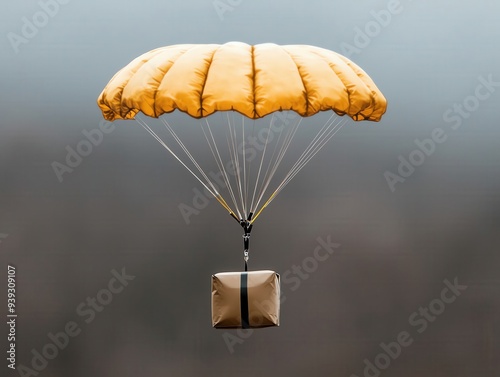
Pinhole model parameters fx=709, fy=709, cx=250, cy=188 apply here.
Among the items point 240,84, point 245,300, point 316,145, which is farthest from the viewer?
point 316,145

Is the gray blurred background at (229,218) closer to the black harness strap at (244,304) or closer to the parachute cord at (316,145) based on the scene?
the parachute cord at (316,145)

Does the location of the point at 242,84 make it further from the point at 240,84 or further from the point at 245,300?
the point at 245,300

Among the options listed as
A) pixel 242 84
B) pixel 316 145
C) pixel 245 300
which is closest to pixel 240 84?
pixel 242 84

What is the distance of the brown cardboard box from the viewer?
12.8 feet

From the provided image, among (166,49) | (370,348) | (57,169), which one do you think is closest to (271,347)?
(370,348)

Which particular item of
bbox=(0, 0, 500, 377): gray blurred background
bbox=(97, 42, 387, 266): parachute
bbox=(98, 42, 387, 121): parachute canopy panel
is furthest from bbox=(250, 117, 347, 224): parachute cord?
bbox=(98, 42, 387, 121): parachute canopy panel

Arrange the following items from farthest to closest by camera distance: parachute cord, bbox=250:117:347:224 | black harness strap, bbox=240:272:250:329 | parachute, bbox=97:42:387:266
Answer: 1. parachute cord, bbox=250:117:347:224
2. black harness strap, bbox=240:272:250:329
3. parachute, bbox=97:42:387:266

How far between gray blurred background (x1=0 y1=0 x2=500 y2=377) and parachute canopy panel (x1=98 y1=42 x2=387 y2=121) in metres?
1.51

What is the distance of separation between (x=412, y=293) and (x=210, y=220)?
1642 mm

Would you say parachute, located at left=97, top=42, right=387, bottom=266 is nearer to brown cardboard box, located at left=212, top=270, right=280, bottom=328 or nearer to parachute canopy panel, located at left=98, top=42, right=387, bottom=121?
parachute canopy panel, located at left=98, top=42, right=387, bottom=121

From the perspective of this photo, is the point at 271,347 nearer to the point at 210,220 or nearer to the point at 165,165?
the point at 210,220

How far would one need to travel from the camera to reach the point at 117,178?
17.7 feet

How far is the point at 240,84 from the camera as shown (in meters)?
3.58

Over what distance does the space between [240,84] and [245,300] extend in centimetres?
118
